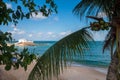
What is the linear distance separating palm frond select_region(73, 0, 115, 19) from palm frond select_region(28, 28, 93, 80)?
61cm

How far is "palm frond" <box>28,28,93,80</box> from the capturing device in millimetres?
4602

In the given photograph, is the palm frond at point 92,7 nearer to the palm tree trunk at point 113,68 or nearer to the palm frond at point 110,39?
the palm frond at point 110,39

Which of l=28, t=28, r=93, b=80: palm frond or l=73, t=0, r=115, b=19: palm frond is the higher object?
l=73, t=0, r=115, b=19: palm frond

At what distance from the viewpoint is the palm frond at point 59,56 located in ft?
15.1

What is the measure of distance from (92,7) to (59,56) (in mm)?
1234

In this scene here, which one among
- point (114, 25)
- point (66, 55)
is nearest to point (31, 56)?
point (66, 55)

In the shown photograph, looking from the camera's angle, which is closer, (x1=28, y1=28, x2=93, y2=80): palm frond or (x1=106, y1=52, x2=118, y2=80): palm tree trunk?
(x1=28, y1=28, x2=93, y2=80): palm frond

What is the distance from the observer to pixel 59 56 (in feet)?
15.1

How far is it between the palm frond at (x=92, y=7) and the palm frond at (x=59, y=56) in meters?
0.61

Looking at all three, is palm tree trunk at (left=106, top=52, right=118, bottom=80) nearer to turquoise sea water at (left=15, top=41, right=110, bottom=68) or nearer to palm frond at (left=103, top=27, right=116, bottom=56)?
palm frond at (left=103, top=27, right=116, bottom=56)

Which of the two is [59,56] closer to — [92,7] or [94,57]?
[92,7]

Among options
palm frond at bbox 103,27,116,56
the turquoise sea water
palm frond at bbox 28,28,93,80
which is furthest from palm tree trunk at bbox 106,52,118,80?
palm frond at bbox 28,28,93,80

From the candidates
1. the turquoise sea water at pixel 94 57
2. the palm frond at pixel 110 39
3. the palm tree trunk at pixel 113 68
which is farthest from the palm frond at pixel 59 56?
the palm tree trunk at pixel 113 68

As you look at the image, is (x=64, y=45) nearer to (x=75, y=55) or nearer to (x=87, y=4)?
(x=75, y=55)
